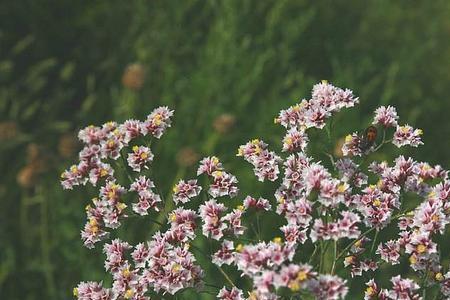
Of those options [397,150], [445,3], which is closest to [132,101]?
[397,150]

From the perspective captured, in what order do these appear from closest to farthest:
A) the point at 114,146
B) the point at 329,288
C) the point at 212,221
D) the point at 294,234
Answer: the point at 329,288 → the point at 294,234 → the point at 212,221 → the point at 114,146

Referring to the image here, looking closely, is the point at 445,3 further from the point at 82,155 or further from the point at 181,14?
the point at 82,155

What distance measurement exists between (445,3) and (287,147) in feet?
23.4

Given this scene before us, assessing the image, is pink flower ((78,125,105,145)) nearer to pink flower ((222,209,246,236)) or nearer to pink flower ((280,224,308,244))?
pink flower ((222,209,246,236))

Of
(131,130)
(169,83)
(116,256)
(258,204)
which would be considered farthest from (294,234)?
(169,83)

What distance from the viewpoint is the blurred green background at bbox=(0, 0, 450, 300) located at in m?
5.38

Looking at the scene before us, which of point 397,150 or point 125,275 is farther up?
point 397,150

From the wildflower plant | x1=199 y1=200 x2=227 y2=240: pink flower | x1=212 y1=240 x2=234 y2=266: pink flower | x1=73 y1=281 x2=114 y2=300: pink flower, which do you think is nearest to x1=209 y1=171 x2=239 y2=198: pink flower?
the wildflower plant

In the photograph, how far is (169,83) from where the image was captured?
6.33 m

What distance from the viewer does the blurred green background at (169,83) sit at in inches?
212

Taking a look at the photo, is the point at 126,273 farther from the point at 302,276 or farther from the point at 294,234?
the point at 302,276

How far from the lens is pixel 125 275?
94.6 inches

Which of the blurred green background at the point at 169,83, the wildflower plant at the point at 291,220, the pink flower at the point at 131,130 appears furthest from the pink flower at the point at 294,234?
the blurred green background at the point at 169,83

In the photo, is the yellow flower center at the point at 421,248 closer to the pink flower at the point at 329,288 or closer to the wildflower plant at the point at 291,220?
the wildflower plant at the point at 291,220
